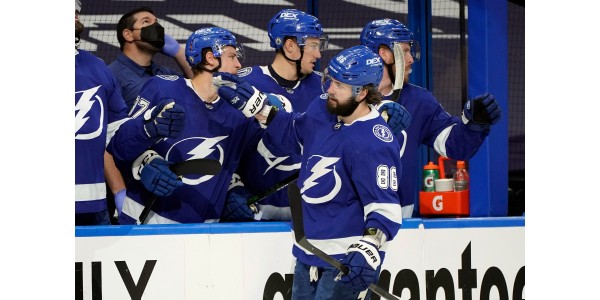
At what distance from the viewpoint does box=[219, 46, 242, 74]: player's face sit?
13.1ft

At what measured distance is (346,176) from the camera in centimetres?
328

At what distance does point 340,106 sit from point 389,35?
1.01 metres

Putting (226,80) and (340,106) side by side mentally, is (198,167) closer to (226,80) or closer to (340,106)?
(226,80)

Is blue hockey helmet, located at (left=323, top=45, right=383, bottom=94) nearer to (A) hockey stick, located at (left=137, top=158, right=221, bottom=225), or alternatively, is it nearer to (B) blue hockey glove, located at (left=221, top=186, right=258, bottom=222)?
(A) hockey stick, located at (left=137, top=158, right=221, bottom=225)

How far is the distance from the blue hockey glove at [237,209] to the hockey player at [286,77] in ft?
0.44

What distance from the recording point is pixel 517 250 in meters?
4.05

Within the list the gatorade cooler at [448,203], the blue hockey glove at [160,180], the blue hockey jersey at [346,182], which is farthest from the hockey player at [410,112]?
the blue hockey glove at [160,180]

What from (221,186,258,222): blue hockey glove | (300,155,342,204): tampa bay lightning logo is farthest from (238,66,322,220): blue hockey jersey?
(300,155,342,204): tampa bay lightning logo

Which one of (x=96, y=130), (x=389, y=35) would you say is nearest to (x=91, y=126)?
(x=96, y=130)
